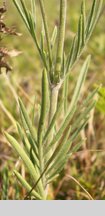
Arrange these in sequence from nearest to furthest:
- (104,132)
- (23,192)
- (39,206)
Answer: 1. (39,206)
2. (23,192)
3. (104,132)

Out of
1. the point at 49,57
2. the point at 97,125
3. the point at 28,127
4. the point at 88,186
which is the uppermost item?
the point at 49,57

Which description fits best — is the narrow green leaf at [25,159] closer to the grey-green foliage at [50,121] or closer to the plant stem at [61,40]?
the grey-green foliage at [50,121]

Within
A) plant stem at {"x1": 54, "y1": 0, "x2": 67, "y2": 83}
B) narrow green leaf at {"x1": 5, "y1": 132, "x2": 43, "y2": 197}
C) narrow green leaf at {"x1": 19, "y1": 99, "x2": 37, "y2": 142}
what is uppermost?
plant stem at {"x1": 54, "y1": 0, "x2": 67, "y2": 83}

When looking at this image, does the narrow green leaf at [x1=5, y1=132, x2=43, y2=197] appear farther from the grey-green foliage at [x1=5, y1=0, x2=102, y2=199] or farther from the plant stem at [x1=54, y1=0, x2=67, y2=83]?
the plant stem at [x1=54, y1=0, x2=67, y2=83]

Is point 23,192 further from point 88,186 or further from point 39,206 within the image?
point 39,206

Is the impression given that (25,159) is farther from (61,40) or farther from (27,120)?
(61,40)

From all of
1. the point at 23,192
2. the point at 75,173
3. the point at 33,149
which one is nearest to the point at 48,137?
the point at 33,149

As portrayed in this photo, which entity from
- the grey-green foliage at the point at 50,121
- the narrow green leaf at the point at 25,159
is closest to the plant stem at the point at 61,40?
the grey-green foliage at the point at 50,121

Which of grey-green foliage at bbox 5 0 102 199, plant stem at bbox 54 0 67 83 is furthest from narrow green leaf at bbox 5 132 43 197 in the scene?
plant stem at bbox 54 0 67 83

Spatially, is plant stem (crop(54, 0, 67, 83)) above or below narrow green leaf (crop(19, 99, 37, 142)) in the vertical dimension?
above

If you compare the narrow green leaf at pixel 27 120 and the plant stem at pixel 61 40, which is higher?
the plant stem at pixel 61 40

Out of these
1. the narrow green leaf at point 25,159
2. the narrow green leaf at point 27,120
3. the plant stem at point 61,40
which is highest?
the plant stem at point 61,40
